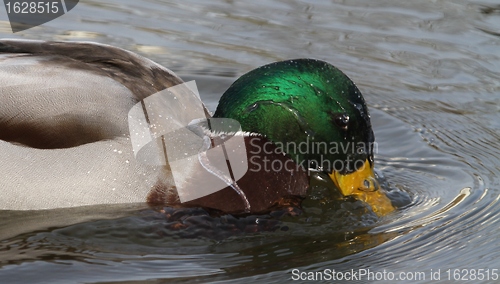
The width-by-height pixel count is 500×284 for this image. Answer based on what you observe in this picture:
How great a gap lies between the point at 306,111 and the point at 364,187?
0.61 meters

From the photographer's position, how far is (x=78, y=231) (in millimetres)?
5203

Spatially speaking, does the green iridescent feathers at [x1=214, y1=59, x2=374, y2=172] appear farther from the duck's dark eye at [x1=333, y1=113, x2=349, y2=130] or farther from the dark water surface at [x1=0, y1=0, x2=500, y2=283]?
the dark water surface at [x1=0, y1=0, x2=500, y2=283]

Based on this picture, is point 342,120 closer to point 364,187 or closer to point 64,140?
point 364,187

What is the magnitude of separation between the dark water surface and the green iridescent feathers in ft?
1.34

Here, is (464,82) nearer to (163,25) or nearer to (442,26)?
(442,26)

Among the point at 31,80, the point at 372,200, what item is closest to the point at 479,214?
the point at 372,200

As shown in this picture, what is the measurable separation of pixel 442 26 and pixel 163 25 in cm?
250

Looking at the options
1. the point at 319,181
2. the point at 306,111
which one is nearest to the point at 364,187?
the point at 319,181

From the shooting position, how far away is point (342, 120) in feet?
17.5

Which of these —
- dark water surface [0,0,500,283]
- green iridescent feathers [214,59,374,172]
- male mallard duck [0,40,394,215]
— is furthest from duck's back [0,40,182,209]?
green iridescent feathers [214,59,374,172]

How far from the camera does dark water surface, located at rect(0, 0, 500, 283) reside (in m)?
4.91

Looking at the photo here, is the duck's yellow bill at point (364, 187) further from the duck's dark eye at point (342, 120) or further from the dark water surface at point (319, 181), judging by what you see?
the duck's dark eye at point (342, 120)

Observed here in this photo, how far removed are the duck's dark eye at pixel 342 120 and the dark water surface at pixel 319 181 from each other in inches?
23.0

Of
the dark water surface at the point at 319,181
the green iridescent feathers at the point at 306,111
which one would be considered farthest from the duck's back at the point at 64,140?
the green iridescent feathers at the point at 306,111
